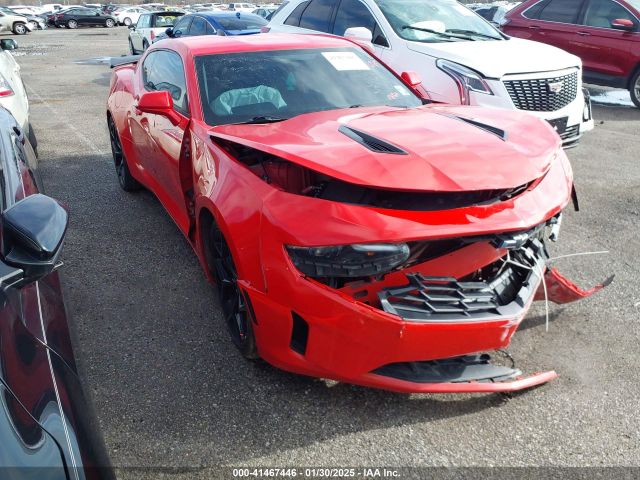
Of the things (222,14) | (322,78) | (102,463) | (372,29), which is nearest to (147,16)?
(222,14)

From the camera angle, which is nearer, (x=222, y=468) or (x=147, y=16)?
(x=222, y=468)

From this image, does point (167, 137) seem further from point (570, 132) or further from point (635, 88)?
point (635, 88)

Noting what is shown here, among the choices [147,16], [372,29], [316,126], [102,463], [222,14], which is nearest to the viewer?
[102,463]

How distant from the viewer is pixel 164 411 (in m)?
2.59

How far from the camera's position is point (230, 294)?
309 centimetres

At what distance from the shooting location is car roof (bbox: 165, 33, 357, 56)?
3746 millimetres

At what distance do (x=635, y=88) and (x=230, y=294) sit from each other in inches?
356

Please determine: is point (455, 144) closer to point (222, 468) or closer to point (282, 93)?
point (282, 93)

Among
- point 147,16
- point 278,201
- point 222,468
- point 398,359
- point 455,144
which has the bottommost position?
point 147,16

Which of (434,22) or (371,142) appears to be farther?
Result: (434,22)

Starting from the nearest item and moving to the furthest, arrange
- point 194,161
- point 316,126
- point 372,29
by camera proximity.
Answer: point 316,126 < point 194,161 < point 372,29

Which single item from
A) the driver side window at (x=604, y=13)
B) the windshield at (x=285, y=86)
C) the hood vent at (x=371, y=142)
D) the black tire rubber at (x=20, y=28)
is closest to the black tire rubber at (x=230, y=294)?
the windshield at (x=285, y=86)

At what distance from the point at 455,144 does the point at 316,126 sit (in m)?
0.77

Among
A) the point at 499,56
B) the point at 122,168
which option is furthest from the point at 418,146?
the point at 499,56
